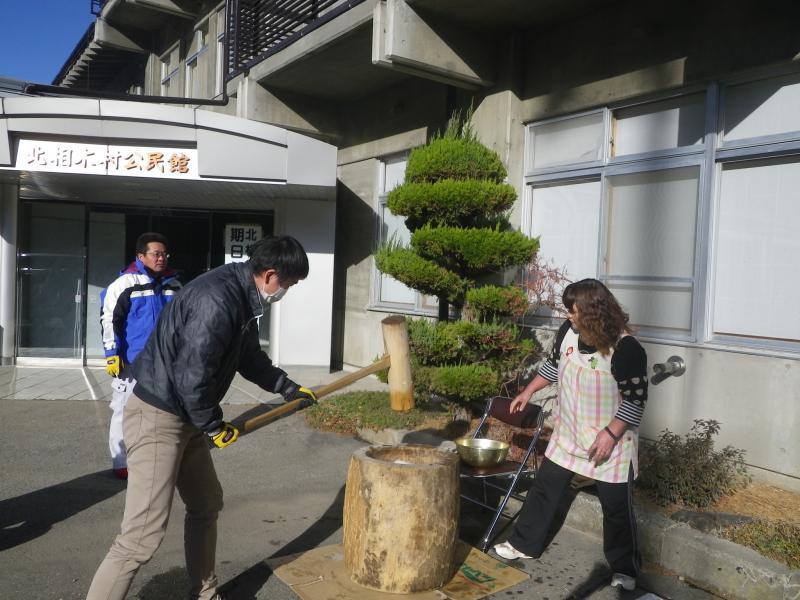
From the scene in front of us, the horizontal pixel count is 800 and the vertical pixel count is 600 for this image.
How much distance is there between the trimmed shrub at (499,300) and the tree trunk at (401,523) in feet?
10.2

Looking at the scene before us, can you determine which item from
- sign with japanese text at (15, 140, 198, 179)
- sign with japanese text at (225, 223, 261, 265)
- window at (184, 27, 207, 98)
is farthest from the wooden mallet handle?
window at (184, 27, 207, 98)

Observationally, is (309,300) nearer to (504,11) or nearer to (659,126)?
(504,11)

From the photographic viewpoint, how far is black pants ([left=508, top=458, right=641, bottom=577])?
3.91 m

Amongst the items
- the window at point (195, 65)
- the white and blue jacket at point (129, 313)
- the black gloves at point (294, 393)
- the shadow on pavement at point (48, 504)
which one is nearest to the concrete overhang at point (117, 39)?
the window at point (195, 65)

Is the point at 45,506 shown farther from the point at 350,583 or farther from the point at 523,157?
the point at 523,157

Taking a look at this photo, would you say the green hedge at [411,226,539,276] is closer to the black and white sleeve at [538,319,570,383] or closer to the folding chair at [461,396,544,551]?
the folding chair at [461,396,544,551]

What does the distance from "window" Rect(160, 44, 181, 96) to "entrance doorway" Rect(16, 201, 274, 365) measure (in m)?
6.87

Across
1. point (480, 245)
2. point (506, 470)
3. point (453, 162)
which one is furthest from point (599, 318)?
Result: point (453, 162)

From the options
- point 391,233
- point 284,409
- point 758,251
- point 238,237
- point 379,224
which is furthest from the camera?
point 238,237

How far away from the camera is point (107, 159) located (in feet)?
31.0

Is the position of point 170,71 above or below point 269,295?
above

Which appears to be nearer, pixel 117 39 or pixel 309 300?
pixel 309 300

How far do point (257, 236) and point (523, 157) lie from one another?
5.67 m

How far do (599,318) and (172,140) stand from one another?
7.51 meters
